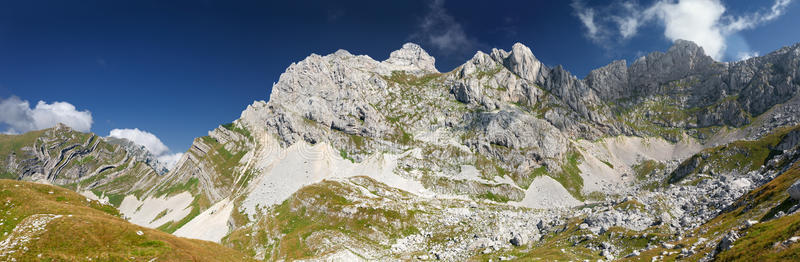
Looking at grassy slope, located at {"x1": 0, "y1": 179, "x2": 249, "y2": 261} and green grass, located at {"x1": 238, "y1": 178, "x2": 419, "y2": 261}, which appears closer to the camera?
grassy slope, located at {"x1": 0, "y1": 179, "x2": 249, "y2": 261}

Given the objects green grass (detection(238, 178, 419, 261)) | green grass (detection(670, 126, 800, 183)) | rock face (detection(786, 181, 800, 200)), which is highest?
green grass (detection(670, 126, 800, 183))

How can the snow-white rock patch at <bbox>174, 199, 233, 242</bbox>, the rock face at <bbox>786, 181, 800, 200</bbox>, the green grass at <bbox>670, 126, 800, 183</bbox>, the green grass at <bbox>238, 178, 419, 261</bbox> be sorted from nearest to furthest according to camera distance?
the rock face at <bbox>786, 181, 800, 200</bbox>, the green grass at <bbox>238, 178, 419, 261</bbox>, the snow-white rock patch at <bbox>174, 199, 233, 242</bbox>, the green grass at <bbox>670, 126, 800, 183</bbox>

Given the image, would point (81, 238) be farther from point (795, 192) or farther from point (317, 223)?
point (317, 223)

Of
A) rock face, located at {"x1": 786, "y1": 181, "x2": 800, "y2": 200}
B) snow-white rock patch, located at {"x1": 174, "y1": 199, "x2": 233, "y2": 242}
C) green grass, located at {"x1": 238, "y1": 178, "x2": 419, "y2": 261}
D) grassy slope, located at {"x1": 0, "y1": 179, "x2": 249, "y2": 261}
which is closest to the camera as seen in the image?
grassy slope, located at {"x1": 0, "y1": 179, "x2": 249, "y2": 261}

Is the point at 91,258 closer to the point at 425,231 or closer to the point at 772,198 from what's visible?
the point at 772,198

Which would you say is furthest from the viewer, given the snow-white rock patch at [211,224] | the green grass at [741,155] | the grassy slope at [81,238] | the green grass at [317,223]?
the green grass at [741,155]

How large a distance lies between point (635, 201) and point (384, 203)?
89242mm

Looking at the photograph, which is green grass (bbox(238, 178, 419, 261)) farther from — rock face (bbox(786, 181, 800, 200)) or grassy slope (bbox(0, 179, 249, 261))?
rock face (bbox(786, 181, 800, 200))

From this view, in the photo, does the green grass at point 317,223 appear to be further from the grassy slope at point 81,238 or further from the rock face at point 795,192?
the rock face at point 795,192

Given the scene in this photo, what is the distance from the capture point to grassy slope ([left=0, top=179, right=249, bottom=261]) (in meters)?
29.9

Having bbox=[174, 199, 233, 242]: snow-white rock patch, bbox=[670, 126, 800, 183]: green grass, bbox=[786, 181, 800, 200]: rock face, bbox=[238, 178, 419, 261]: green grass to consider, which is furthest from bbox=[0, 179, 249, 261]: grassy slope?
bbox=[670, 126, 800, 183]: green grass

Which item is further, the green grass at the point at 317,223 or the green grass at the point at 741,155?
the green grass at the point at 741,155

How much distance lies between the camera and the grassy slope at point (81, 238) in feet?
98.1

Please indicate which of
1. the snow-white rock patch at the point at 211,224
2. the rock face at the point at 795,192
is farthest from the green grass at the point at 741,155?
the snow-white rock patch at the point at 211,224
